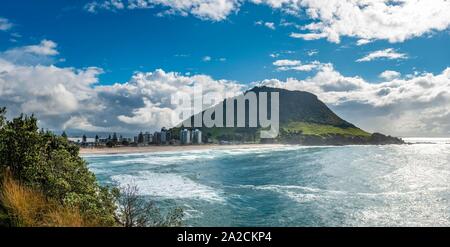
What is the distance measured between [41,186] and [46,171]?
672 millimetres

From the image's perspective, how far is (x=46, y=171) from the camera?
14.2 m

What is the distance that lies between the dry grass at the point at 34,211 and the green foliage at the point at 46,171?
2.37 ft

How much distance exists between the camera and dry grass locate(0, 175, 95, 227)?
10914 mm

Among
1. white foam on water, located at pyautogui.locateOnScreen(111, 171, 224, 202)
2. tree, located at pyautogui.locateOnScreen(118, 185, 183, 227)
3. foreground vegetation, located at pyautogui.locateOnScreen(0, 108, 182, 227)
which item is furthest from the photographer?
white foam on water, located at pyautogui.locateOnScreen(111, 171, 224, 202)

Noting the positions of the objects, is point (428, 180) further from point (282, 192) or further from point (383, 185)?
point (282, 192)

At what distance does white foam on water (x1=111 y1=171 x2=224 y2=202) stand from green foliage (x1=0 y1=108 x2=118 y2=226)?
20849 mm

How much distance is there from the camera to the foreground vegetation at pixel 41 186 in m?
11.2

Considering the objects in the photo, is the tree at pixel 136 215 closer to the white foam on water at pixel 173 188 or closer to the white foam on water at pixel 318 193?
the white foam on water at pixel 173 188

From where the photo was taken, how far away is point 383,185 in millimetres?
48219

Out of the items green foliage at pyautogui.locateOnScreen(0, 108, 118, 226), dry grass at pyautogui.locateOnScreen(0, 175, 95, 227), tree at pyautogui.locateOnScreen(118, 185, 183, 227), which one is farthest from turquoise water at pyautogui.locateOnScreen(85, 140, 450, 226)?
dry grass at pyautogui.locateOnScreen(0, 175, 95, 227)
